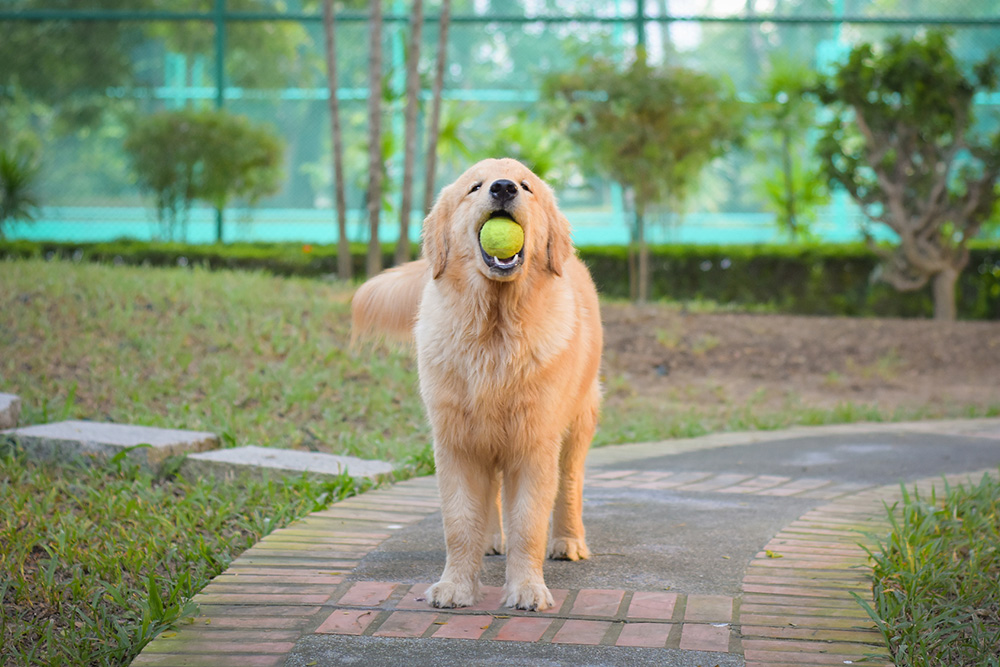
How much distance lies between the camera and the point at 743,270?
11.6 metres

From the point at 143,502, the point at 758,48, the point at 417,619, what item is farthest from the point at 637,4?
the point at 417,619

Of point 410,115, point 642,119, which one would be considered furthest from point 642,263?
point 410,115

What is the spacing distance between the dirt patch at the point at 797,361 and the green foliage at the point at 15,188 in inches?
332

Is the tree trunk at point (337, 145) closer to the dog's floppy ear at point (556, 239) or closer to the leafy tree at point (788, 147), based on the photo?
the leafy tree at point (788, 147)

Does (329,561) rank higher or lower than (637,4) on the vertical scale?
lower

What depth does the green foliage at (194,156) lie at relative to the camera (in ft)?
38.9

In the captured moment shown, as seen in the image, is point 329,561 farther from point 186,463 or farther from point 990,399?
point 990,399

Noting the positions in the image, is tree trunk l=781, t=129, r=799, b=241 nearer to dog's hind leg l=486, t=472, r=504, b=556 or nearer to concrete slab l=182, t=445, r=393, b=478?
concrete slab l=182, t=445, r=393, b=478

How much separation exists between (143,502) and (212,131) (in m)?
8.61

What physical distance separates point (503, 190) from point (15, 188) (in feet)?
40.1

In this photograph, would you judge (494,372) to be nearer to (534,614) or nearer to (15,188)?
(534,614)

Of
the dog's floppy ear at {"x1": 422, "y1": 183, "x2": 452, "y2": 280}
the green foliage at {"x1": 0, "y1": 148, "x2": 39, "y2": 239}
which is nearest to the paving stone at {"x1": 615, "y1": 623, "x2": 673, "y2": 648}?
the dog's floppy ear at {"x1": 422, "y1": 183, "x2": 452, "y2": 280}

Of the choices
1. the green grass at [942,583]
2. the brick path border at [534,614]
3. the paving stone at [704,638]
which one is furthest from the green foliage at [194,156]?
the paving stone at [704,638]

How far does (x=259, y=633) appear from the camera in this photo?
2.78 m
